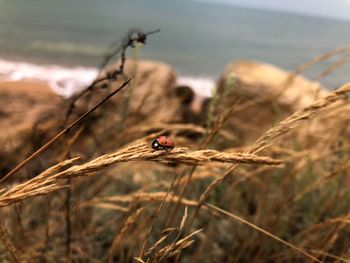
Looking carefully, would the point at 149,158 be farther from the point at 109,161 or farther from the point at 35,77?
the point at 35,77

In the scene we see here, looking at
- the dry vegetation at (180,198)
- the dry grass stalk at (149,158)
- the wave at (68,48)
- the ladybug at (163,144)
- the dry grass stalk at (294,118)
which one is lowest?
the wave at (68,48)

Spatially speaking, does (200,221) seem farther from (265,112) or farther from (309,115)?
(265,112)

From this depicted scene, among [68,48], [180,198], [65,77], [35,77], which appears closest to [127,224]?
[180,198]

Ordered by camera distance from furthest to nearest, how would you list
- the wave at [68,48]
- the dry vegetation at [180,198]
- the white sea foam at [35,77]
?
the wave at [68,48]
the white sea foam at [35,77]
the dry vegetation at [180,198]

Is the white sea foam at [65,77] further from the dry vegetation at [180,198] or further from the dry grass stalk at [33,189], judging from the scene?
the dry grass stalk at [33,189]

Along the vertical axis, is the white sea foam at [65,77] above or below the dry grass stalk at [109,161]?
below

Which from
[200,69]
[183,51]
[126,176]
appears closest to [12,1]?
[183,51]

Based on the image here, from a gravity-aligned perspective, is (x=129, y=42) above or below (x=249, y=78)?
above

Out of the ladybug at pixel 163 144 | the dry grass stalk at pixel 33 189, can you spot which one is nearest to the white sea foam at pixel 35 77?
the ladybug at pixel 163 144

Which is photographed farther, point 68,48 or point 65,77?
point 68,48
